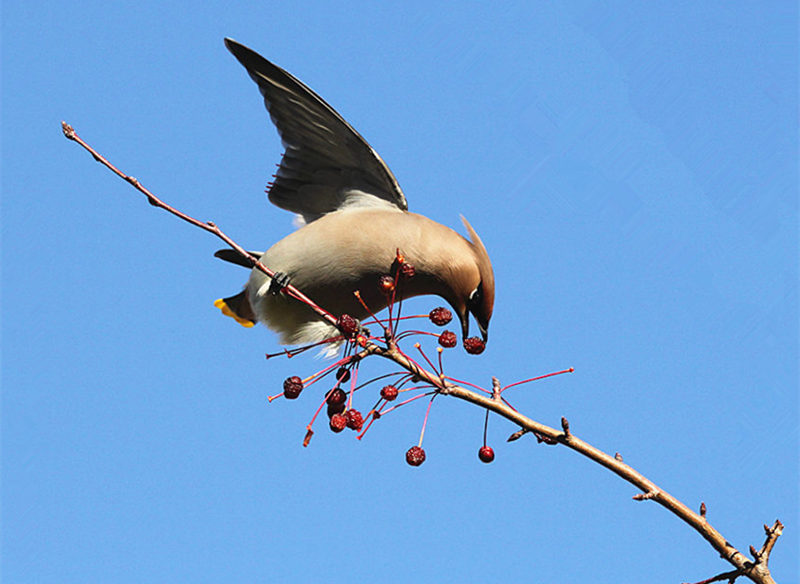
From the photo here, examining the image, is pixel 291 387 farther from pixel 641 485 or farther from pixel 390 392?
pixel 641 485

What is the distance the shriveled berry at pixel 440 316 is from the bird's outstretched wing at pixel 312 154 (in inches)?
43.8

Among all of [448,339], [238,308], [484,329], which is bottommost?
[448,339]

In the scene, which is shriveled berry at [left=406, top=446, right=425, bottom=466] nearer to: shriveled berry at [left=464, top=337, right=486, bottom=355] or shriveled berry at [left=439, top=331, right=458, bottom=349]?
shriveled berry at [left=439, top=331, right=458, bottom=349]

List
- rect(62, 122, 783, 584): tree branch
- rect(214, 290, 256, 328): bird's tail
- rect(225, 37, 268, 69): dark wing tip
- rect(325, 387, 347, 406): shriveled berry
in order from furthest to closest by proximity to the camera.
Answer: rect(214, 290, 256, 328): bird's tail < rect(225, 37, 268, 69): dark wing tip < rect(325, 387, 347, 406): shriveled berry < rect(62, 122, 783, 584): tree branch

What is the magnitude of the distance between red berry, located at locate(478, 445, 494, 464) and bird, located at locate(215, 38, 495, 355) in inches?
37.4

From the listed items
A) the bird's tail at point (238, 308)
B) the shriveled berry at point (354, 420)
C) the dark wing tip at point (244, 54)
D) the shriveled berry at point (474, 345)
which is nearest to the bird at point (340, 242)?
the dark wing tip at point (244, 54)

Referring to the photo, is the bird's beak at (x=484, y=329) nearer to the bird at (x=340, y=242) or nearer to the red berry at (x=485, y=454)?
the bird at (x=340, y=242)

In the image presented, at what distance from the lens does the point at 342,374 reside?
8.99 feet

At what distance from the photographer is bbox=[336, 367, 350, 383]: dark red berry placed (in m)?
2.73

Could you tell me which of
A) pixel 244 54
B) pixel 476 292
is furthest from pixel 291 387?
pixel 244 54

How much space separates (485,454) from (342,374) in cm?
51

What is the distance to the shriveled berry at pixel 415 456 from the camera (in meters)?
2.51

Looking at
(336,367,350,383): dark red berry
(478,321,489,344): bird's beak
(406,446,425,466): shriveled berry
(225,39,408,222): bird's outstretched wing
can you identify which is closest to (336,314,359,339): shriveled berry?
(336,367,350,383): dark red berry

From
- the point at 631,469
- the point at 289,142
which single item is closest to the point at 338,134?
the point at 289,142
